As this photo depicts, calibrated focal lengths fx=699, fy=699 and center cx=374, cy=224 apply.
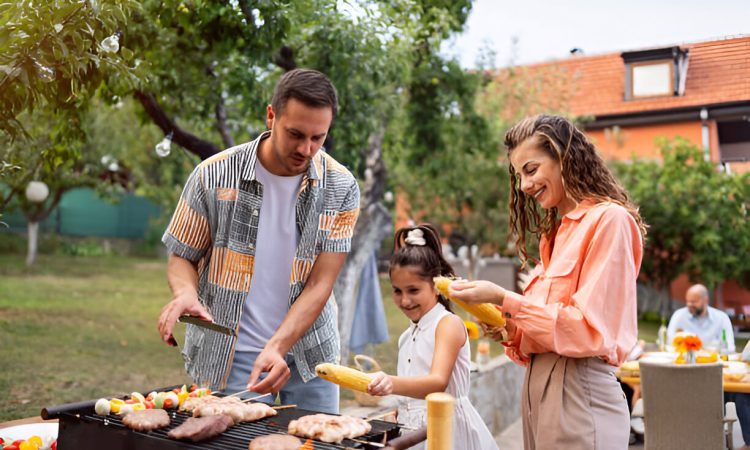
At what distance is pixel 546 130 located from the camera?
8.29ft

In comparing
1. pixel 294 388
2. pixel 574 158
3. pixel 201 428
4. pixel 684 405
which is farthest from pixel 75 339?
pixel 574 158

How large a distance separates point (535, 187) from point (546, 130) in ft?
0.69

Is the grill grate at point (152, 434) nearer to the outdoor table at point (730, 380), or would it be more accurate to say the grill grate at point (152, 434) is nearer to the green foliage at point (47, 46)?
the green foliage at point (47, 46)

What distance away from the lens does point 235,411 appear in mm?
2461

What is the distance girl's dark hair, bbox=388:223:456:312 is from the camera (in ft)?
10.8

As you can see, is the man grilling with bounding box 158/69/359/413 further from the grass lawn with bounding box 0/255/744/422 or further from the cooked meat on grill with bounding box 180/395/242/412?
the grass lawn with bounding box 0/255/744/422

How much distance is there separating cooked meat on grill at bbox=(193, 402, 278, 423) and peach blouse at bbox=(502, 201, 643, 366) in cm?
96

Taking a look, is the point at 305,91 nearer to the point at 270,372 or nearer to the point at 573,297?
the point at 270,372

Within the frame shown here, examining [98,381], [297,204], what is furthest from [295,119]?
[98,381]

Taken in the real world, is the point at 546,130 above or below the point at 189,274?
above

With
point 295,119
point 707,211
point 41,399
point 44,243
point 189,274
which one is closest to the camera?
point 295,119

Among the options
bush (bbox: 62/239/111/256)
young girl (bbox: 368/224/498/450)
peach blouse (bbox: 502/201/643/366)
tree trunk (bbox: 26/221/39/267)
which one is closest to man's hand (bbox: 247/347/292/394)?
young girl (bbox: 368/224/498/450)

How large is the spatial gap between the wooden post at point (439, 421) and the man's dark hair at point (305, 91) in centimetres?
142

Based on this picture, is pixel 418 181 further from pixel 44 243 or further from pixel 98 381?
pixel 44 243
